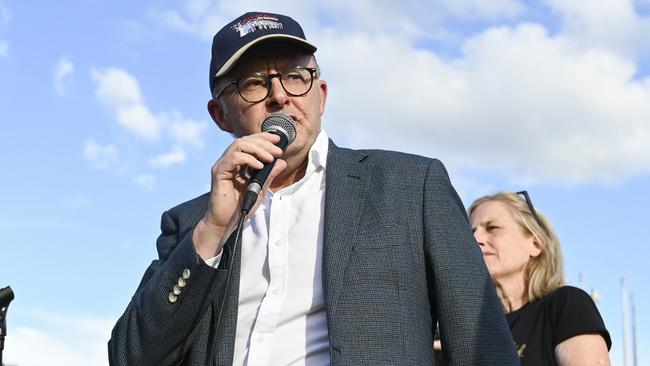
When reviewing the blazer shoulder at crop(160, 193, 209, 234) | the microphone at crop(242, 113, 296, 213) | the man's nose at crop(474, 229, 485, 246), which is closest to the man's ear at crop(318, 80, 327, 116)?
the microphone at crop(242, 113, 296, 213)

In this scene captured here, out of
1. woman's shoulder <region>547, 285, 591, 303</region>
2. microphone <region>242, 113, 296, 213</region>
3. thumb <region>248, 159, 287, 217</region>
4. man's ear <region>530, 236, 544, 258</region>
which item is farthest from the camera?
man's ear <region>530, 236, 544, 258</region>

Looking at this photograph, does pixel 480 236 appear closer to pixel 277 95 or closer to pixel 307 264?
pixel 277 95

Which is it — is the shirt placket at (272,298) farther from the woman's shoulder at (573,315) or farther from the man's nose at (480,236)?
the man's nose at (480,236)

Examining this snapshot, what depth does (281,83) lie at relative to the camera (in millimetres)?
3861

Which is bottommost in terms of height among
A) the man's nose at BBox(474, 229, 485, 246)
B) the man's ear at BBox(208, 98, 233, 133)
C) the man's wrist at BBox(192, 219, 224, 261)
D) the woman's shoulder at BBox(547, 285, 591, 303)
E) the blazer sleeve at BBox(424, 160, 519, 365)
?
the blazer sleeve at BBox(424, 160, 519, 365)

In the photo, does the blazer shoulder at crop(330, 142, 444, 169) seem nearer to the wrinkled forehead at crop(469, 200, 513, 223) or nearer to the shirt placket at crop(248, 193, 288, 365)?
the shirt placket at crop(248, 193, 288, 365)

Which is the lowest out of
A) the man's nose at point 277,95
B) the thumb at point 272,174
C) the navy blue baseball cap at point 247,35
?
the thumb at point 272,174

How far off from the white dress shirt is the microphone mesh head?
9.0 inches

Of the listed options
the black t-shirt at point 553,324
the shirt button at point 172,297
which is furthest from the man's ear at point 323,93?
the black t-shirt at point 553,324

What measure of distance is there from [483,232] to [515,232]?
197 mm

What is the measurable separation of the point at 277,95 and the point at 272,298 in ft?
2.69

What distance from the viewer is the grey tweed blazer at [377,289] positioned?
3.31m

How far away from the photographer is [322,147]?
3.85m

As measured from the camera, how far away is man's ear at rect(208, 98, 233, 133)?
4.16 m
